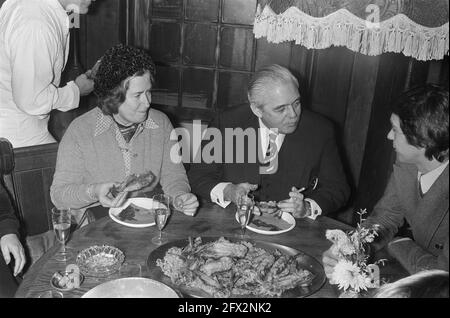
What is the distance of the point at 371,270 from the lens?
1.47 meters

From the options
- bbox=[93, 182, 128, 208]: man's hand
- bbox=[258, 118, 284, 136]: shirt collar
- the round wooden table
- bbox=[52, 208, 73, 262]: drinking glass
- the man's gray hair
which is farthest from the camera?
bbox=[258, 118, 284, 136]: shirt collar

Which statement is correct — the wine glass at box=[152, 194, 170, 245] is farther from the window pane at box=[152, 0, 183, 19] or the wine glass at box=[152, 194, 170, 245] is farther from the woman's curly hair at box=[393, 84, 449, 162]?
the window pane at box=[152, 0, 183, 19]

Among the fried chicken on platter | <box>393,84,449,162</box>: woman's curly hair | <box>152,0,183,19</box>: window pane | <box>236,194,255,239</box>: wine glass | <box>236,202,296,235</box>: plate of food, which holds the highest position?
<box>152,0,183,19</box>: window pane

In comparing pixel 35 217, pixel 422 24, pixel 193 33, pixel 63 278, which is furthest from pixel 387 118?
pixel 63 278

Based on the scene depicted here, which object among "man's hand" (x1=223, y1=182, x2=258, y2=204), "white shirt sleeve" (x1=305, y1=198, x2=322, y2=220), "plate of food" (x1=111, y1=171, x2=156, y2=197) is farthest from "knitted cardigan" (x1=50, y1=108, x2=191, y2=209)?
"white shirt sleeve" (x1=305, y1=198, x2=322, y2=220)

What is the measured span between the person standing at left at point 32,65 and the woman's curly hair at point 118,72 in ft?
1.70

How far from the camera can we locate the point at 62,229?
62.8 inches

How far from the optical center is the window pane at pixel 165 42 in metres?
4.11

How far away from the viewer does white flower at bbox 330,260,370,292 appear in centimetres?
139

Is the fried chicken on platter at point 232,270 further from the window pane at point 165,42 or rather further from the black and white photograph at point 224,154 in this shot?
the window pane at point 165,42

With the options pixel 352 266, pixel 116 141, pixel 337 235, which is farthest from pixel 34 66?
pixel 352 266

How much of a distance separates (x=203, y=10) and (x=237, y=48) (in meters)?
0.45

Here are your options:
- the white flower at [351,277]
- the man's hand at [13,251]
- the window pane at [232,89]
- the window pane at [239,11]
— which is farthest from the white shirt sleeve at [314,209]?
the window pane at [239,11]

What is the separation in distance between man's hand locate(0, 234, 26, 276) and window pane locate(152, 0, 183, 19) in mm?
2733
